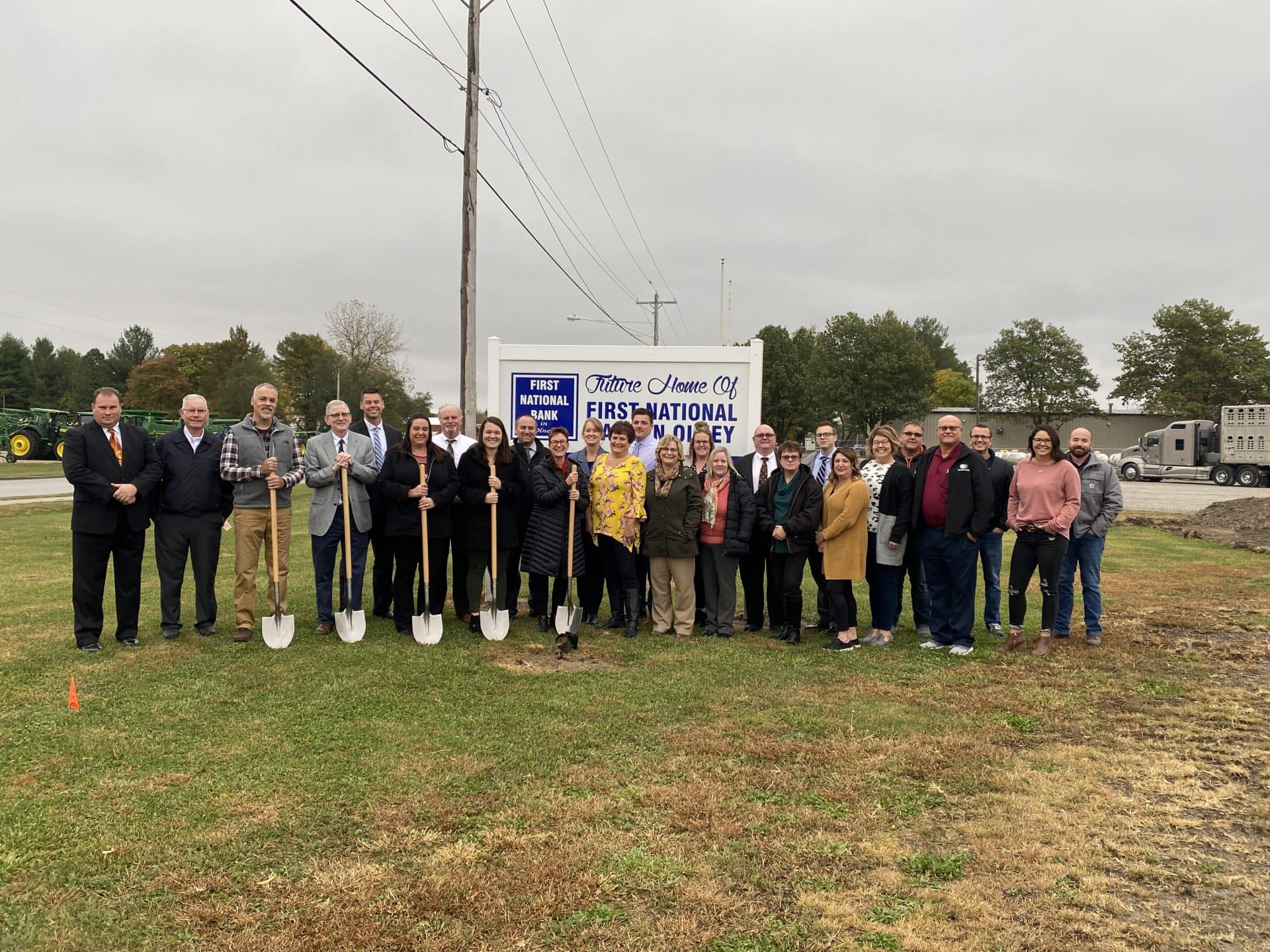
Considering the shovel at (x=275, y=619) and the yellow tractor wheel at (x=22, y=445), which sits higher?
the yellow tractor wheel at (x=22, y=445)

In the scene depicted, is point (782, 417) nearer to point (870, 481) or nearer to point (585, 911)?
point (870, 481)

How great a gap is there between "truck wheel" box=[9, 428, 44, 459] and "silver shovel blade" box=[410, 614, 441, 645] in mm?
39148

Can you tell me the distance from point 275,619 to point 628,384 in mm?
4328

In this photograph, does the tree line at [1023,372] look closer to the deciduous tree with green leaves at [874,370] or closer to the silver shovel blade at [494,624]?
the deciduous tree with green leaves at [874,370]

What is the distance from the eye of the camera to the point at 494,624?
715cm

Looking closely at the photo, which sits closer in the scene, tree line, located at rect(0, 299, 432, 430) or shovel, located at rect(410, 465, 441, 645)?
shovel, located at rect(410, 465, 441, 645)

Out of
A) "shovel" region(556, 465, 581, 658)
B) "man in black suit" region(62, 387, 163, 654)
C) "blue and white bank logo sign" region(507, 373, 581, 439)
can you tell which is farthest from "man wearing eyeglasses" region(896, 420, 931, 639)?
"man in black suit" region(62, 387, 163, 654)

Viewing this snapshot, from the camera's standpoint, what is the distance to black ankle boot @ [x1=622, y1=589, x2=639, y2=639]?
7.34 meters

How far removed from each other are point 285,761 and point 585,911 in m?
2.08

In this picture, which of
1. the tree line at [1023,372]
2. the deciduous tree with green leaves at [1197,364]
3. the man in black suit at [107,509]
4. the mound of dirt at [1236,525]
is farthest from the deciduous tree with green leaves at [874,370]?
the man in black suit at [107,509]

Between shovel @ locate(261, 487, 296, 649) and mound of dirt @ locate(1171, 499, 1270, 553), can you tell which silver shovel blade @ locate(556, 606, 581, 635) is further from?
mound of dirt @ locate(1171, 499, 1270, 553)

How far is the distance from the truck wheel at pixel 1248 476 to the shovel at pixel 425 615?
1456 inches

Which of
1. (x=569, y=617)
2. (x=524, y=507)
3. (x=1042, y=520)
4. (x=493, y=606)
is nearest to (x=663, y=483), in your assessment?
(x=524, y=507)

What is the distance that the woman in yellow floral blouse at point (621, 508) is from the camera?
7.28 m
